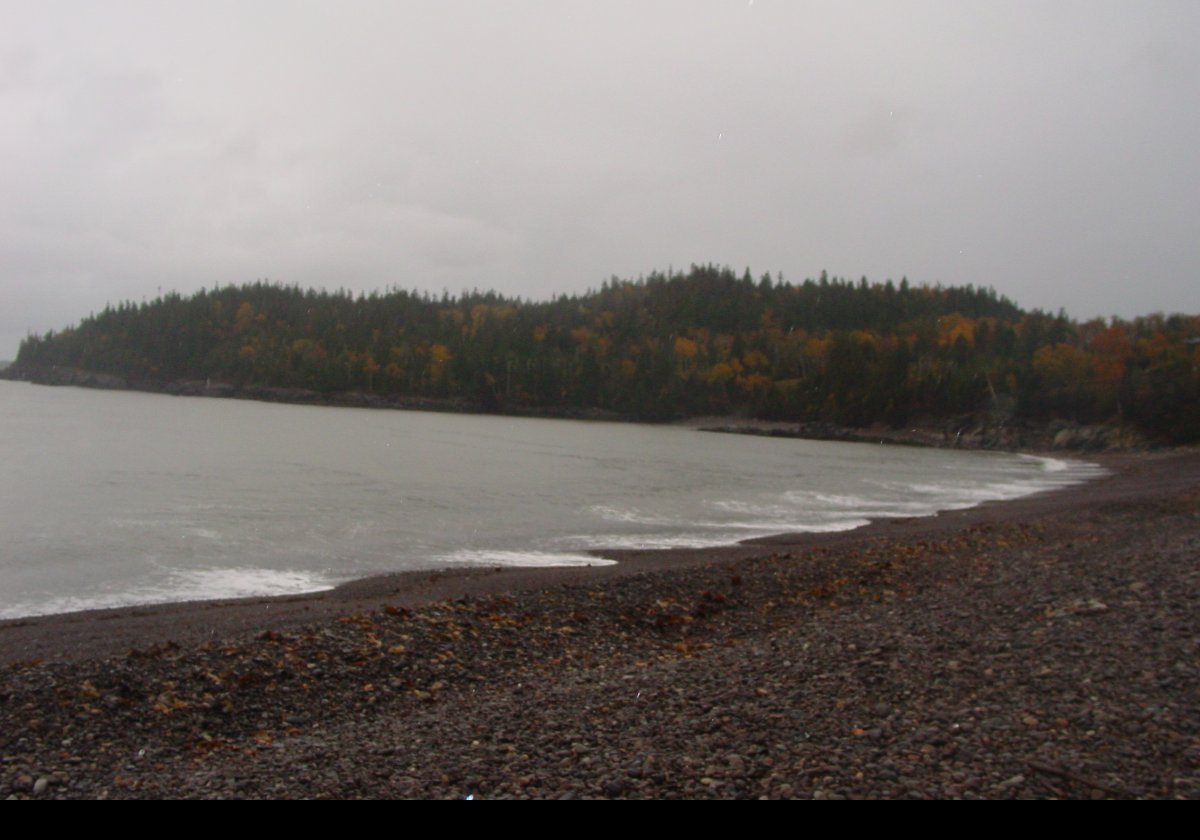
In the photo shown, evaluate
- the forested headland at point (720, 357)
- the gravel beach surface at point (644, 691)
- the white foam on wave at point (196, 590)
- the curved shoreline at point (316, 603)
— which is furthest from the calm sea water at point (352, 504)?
the forested headland at point (720, 357)

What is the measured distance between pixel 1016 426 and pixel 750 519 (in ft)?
292

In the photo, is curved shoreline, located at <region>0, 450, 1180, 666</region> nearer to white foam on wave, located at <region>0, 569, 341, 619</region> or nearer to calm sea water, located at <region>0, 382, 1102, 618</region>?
white foam on wave, located at <region>0, 569, 341, 619</region>

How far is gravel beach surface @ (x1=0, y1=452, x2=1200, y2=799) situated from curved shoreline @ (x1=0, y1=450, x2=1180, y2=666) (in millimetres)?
112

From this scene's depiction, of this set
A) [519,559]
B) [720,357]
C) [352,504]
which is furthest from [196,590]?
[720,357]

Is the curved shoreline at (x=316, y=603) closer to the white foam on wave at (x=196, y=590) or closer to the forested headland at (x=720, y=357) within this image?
the white foam on wave at (x=196, y=590)

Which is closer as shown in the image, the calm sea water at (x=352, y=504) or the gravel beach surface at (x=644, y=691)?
the gravel beach surface at (x=644, y=691)

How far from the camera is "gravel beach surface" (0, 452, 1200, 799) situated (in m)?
5.90

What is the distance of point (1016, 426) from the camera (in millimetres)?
107625

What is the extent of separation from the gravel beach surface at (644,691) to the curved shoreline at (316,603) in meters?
0.11

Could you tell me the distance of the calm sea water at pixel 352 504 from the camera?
18.7m

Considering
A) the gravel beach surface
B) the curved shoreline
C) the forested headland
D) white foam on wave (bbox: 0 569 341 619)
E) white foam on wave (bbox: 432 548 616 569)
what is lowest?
white foam on wave (bbox: 0 569 341 619)

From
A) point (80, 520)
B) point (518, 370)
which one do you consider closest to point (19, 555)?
point (80, 520)

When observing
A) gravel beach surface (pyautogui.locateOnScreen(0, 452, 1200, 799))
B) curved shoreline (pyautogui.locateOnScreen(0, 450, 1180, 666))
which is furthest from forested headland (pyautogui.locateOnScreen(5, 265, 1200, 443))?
gravel beach surface (pyautogui.locateOnScreen(0, 452, 1200, 799))
